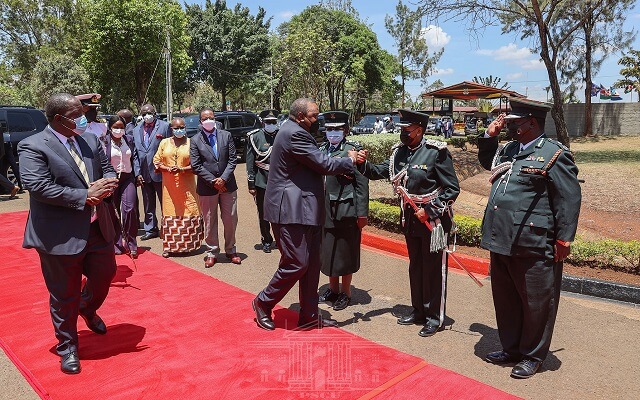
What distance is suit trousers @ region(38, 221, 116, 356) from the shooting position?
145 inches

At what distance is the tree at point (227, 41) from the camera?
39.2 m

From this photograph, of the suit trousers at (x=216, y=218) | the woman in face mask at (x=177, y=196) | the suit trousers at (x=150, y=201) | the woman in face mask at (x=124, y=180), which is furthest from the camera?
the suit trousers at (x=150, y=201)

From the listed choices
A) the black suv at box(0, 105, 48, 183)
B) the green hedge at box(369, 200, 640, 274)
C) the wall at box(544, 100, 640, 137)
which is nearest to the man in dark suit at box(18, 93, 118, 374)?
the green hedge at box(369, 200, 640, 274)

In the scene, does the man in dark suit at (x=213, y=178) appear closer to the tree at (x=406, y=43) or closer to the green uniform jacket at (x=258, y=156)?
the green uniform jacket at (x=258, y=156)

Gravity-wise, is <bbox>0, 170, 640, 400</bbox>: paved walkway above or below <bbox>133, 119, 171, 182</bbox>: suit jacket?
below

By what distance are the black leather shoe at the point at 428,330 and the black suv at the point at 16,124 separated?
11.0 metres

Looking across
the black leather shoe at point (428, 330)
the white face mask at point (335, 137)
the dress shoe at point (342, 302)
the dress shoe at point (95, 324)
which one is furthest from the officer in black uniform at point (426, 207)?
the dress shoe at point (95, 324)

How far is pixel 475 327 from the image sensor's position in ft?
15.3

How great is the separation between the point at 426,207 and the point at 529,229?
0.95m

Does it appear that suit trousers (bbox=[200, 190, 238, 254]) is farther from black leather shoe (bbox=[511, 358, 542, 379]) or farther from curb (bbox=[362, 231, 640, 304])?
black leather shoe (bbox=[511, 358, 542, 379])

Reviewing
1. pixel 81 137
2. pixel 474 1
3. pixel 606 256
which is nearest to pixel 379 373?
pixel 81 137

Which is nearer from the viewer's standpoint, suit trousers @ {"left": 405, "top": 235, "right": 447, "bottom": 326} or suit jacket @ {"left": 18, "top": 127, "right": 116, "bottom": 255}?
suit jacket @ {"left": 18, "top": 127, "right": 116, "bottom": 255}

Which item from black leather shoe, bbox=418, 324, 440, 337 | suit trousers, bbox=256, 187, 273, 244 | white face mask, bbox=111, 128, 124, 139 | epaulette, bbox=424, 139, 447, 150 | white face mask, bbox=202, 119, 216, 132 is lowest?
black leather shoe, bbox=418, 324, 440, 337

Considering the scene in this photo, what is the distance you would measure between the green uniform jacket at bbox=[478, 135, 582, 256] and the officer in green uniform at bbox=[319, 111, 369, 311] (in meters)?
1.40
